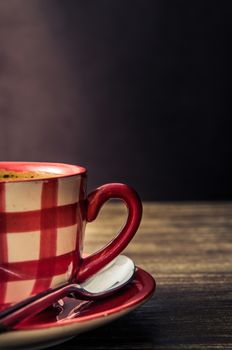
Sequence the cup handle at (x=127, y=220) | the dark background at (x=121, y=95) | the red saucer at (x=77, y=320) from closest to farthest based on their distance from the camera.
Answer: the red saucer at (x=77, y=320) < the cup handle at (x=127, y=220) < the dark background at (x=121, y=95)

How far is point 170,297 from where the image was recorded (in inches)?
21.5

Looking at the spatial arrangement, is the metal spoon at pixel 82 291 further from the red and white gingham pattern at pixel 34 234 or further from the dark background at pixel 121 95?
the dark background at pixel 121 95

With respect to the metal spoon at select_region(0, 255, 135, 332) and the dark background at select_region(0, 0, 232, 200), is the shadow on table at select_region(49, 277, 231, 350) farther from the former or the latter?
the dark background at select_region(0, 0, 232, 200)

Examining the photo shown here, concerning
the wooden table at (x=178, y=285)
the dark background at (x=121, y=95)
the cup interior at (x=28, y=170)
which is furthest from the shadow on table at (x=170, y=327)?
the dark background at (x=121, y=95)

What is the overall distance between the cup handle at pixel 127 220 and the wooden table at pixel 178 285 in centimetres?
5

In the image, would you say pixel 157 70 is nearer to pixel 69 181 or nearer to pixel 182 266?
pixel 182 266

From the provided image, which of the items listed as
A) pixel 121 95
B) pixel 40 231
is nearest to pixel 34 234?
pixel 40 231

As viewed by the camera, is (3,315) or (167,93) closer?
(3,315)

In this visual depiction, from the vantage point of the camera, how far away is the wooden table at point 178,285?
432 millimetres

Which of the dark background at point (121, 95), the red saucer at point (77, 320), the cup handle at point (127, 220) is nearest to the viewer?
the red saucer at point (77, 320)

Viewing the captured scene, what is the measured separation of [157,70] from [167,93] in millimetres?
106

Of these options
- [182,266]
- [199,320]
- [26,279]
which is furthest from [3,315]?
[182,266]

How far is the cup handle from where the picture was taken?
0.49 meters

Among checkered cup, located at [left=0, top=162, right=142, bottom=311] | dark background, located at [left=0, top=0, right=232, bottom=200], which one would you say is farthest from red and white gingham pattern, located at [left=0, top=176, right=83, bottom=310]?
dark background, located at [left=0, top=0, right=232, bottom=200]
